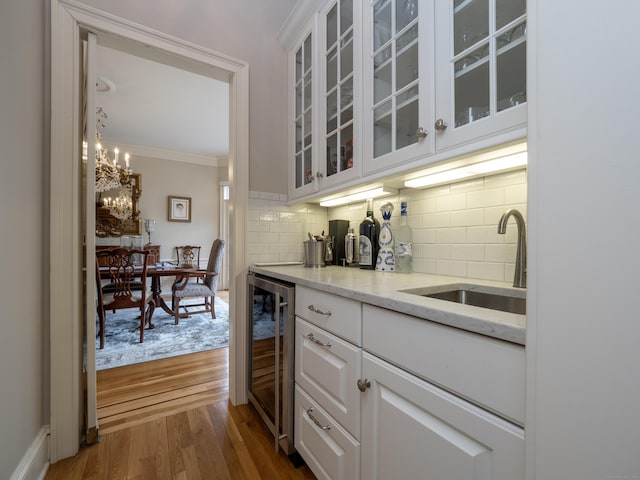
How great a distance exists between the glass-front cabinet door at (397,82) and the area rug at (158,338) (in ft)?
7.97

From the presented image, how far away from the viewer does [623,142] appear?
1.21 ft

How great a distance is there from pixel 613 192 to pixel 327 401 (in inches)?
39.3

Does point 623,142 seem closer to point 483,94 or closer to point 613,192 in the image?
point 613,192

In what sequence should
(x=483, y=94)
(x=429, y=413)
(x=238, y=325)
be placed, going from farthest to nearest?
(x=238, y=325)
(x=483, y=94)
(x=429, y=413)

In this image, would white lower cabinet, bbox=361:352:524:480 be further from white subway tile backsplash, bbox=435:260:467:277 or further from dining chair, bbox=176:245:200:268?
dining chair, bbox=176:245:200:268

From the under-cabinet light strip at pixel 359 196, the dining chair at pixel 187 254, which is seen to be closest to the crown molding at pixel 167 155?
the dining chair at pixel 187 254

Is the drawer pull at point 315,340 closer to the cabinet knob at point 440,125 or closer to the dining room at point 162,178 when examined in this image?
the cabinet knob at point 440,125

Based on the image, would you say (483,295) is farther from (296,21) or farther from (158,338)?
(158,338)

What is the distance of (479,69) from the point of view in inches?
34.1

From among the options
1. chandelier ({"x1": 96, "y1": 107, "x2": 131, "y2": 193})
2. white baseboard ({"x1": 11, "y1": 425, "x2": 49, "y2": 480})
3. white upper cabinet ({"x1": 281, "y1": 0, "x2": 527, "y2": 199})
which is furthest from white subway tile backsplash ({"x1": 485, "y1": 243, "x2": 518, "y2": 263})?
chandelier ({"x1": 96, "y1": 107, "x2": 131, "y2": 193})

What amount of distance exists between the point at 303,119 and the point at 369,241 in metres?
0.92

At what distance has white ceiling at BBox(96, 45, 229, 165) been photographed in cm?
265

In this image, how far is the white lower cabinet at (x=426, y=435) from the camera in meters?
0.54

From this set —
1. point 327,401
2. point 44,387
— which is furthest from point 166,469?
point 327,401
